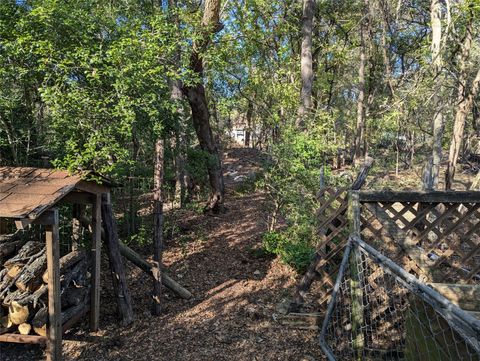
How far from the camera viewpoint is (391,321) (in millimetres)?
4176

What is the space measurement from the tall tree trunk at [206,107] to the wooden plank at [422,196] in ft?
14.0

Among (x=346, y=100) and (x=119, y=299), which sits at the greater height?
(x=346, y=100)

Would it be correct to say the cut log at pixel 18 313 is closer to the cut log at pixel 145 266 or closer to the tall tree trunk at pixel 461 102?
the cut log at pixel 145 266

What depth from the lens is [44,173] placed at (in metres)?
4.80

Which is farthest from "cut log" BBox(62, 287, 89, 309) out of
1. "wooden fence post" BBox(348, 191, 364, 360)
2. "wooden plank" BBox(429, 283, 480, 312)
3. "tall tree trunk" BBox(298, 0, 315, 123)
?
"tall tree trunk" BBox(298, 0, 315, 123)

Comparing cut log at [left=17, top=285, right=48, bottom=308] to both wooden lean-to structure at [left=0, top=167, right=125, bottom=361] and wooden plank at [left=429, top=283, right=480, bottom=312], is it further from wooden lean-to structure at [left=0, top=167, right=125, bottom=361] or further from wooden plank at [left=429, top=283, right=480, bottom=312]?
wooden plank at [left=429, top=283, right=480, bottom=312]

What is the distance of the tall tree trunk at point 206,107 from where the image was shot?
7.33 metres

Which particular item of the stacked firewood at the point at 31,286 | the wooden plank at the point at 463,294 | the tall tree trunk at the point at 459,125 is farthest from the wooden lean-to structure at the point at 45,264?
the tall tree trunk at the point at 459,125

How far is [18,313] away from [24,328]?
0.21m

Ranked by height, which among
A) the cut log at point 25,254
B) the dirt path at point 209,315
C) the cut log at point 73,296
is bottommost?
the dirt path at point 209,315

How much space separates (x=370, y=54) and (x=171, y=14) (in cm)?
946

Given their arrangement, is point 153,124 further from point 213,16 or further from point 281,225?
point 281,225

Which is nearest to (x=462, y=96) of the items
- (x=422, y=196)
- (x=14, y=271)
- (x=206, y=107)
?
(x=422, y=196)

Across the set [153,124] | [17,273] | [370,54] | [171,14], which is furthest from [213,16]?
[370,54]
